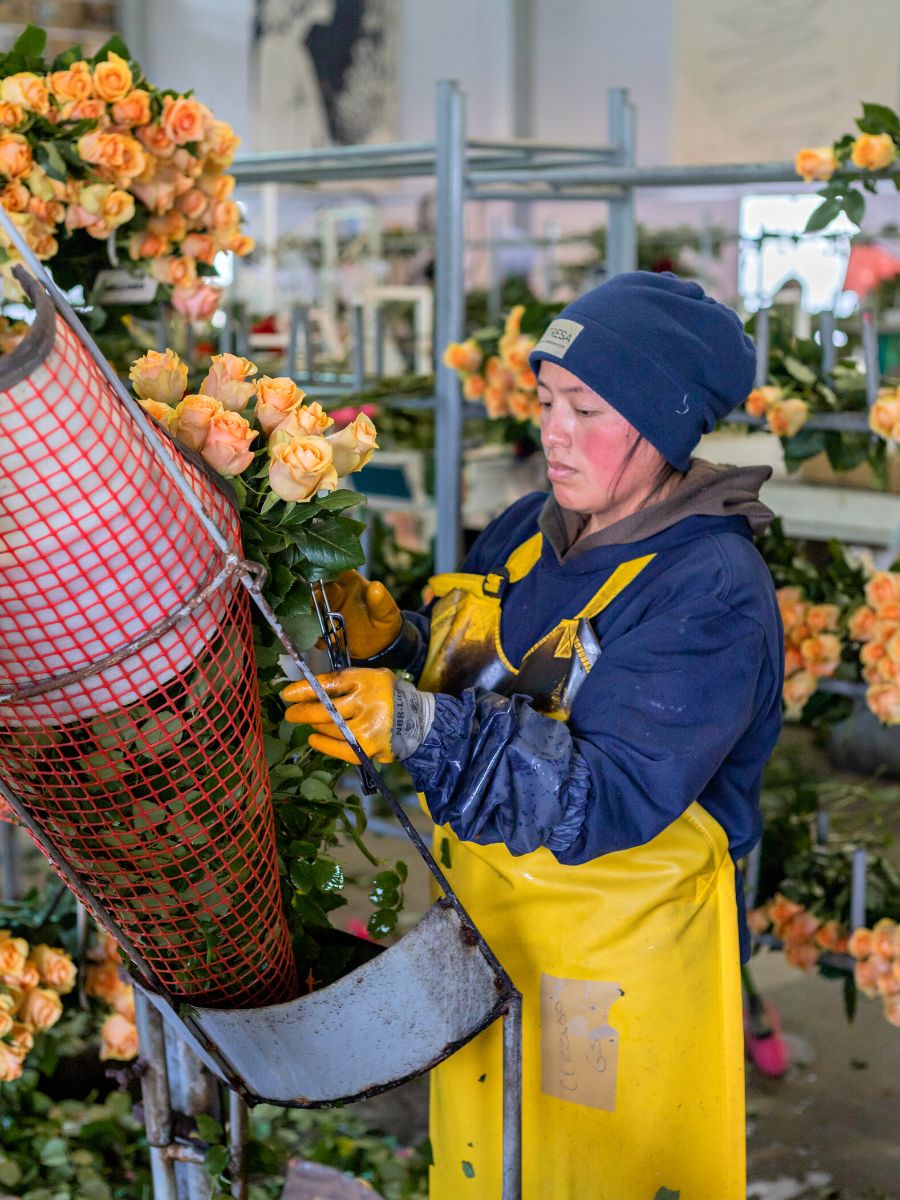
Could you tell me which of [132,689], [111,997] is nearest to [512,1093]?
[132,689]

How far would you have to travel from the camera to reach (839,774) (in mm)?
Result: 4324

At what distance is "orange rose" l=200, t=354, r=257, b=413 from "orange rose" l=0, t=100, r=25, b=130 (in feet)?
2.80

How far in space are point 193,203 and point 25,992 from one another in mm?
1183

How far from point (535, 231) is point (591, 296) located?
8.83m

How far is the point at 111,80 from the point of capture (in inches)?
71.6

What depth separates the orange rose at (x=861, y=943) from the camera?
7.38 ft

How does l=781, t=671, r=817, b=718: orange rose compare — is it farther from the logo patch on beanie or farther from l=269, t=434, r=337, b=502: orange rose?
l=269, t=434, r=337, b=502: orange rose

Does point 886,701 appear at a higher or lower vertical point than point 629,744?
lower

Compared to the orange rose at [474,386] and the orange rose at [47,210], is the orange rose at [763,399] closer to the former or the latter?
the orange rose at [474,386]

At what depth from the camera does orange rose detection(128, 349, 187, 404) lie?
1.13 meters

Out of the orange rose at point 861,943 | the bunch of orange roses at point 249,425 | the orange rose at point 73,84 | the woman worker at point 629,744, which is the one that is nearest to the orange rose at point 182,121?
the orange rose at point 73,84

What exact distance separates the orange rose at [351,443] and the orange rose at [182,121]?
3.06ft

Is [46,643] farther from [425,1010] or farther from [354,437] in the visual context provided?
[425,1010]

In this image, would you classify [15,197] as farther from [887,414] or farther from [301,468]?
[887,414]
